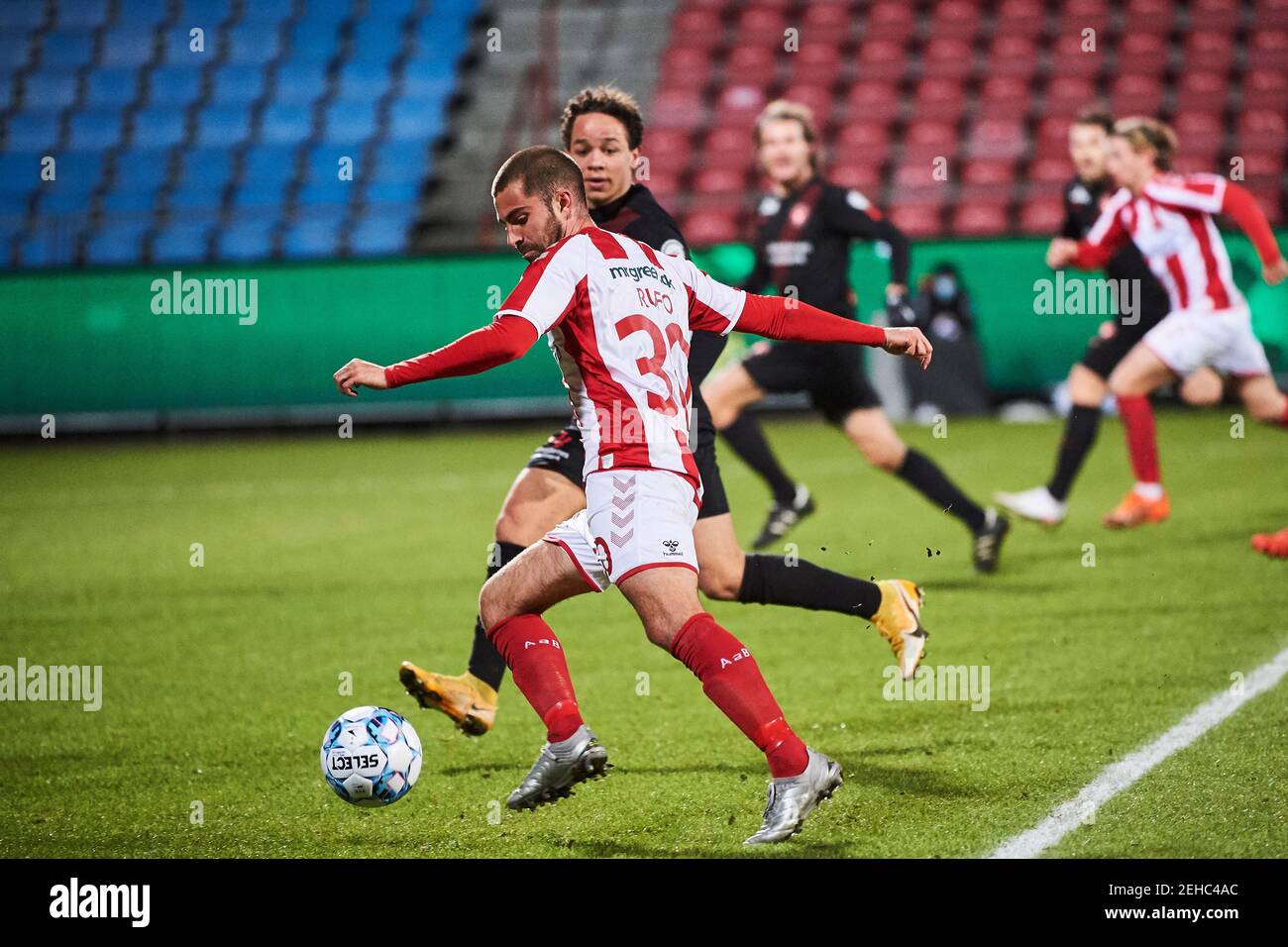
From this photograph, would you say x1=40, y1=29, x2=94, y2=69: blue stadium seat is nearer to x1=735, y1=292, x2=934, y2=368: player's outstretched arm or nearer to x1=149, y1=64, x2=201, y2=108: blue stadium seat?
x1=149, y1=64, x2=201, y2=108: blue stadium seat

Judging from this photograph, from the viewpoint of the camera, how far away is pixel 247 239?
62.3ft

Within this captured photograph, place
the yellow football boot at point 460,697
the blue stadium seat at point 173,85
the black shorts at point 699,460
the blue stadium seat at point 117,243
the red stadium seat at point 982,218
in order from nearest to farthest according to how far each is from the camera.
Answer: the black shorts at point 699,460, the yellow football boot at point 460,697, the blue stadium seat at point 117,243, the red stadium seat at point 982,218, the blue stadium seat at point 173,85

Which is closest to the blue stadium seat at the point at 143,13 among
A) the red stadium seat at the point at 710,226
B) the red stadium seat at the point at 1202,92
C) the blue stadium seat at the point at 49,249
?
the blue stadium seat at the point at 49,249

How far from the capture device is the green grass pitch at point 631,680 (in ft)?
14.4

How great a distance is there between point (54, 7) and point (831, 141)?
10.7m

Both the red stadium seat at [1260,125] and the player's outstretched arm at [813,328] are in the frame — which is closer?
the player's outstretched arm at [813,328]

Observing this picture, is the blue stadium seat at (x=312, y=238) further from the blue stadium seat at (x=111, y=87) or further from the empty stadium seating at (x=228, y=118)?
the blue stadium seat at (x=111, y=87)

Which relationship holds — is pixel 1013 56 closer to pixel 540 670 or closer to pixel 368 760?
pixel 540 670

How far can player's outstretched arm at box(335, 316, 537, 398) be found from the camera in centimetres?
382

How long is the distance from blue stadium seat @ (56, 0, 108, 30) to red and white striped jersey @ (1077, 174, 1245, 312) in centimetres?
1702

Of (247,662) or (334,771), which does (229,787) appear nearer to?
(334,771)

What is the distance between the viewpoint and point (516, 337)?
12.9ft

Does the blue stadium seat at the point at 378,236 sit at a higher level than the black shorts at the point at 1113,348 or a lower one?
higher

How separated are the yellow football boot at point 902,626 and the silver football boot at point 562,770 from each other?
1.31 m
